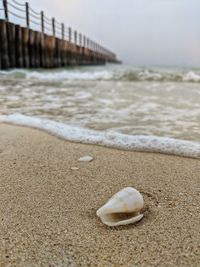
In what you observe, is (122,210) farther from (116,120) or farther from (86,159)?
(116,120)

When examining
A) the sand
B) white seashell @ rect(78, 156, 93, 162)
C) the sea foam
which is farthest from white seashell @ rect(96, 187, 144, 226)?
the sea foam

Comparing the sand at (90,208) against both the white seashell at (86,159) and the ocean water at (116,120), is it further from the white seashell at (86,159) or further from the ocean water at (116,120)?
the ocean water at (116,120)

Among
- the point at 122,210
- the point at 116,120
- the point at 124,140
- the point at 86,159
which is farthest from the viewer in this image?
the point at 116,120

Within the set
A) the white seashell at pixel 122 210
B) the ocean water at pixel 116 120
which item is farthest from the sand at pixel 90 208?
the ocean water at pixel 116 120

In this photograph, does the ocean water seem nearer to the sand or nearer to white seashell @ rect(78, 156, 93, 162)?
the sand

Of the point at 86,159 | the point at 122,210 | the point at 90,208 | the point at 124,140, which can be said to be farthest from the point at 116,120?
the point at 122,210
